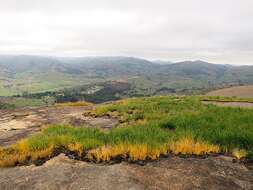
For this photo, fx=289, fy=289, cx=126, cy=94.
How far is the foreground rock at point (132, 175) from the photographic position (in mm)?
7172

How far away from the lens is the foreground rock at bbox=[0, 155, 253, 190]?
7172 mm

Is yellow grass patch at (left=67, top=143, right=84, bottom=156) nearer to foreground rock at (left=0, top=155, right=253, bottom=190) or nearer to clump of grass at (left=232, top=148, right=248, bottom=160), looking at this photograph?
foreground rock at (left=0, top=155, right=253, bottom=190)

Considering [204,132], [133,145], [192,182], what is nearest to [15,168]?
[133,145]

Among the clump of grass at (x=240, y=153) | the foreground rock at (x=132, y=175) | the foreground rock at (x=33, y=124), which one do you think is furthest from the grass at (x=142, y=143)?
the foreground rock at (x=33, y=124)

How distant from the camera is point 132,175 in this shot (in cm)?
769

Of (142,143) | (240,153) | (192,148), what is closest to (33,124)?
(142,143)

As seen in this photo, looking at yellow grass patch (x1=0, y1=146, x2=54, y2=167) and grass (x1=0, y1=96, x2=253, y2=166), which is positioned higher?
grass (x1=0, y1=96, x2=253, y2=166)

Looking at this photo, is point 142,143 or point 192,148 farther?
point 142,143

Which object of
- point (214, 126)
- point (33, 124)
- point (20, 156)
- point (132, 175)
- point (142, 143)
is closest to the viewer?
point (132, 175)

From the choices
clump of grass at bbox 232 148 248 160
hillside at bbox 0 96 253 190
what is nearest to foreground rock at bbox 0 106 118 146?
hillside at bbox 0 96 253 190

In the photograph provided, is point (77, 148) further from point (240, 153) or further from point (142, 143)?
point (240, 153)

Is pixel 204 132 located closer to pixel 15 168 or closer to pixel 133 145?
pixel 133 145

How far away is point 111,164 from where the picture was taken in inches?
346

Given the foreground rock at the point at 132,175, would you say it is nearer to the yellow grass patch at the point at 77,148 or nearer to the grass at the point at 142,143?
the grass at the point at 142,143
